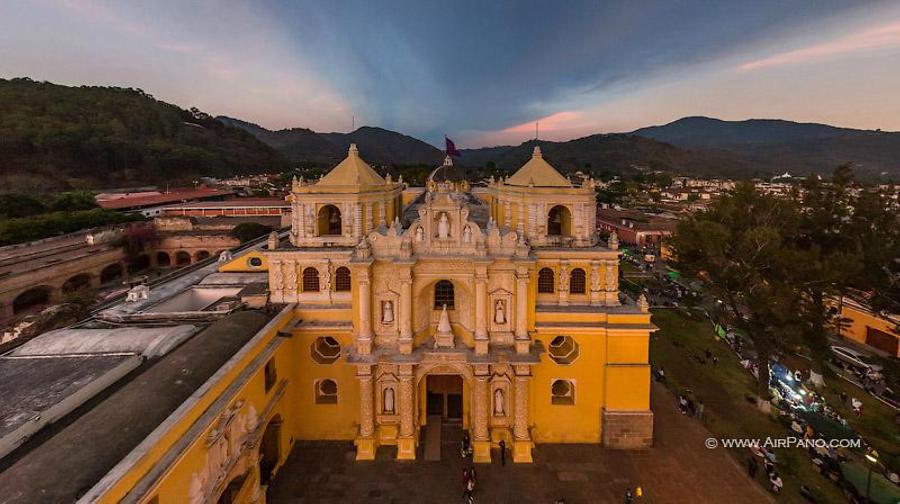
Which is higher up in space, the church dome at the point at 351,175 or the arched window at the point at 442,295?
the church dome at the point at 351,175

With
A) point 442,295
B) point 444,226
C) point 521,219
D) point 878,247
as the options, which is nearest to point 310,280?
point 442,295

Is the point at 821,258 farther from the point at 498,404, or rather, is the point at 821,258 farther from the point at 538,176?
the point at 498,404

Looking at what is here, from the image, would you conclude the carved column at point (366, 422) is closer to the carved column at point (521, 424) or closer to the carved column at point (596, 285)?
the carved column at point (521, 424)

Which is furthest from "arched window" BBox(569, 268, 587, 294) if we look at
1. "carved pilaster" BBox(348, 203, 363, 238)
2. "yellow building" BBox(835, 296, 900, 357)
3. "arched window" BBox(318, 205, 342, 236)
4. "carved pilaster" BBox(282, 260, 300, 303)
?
"yellow building" BBox(835, 296, 900, 357)

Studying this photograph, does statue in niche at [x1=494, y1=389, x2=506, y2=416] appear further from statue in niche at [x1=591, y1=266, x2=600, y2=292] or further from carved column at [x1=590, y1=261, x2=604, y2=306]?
statue in niche at [x1=591, y1=266, x2=600, y2=292]

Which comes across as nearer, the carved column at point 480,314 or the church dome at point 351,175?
the carved column at point 480,314

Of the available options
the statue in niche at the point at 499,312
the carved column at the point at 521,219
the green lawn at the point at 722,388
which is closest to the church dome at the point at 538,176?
the carved column at the point at 521,219

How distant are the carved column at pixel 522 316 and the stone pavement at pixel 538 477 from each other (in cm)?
504

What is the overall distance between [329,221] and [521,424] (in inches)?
540

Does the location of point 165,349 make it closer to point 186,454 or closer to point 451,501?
point 186,454

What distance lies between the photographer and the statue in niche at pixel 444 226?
63.5 ft

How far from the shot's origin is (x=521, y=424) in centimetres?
1975

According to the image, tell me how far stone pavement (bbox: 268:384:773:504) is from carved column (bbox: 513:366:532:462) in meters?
0.47

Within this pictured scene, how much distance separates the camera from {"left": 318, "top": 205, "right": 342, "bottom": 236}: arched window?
22.6 m
